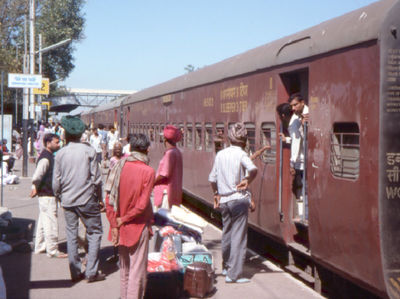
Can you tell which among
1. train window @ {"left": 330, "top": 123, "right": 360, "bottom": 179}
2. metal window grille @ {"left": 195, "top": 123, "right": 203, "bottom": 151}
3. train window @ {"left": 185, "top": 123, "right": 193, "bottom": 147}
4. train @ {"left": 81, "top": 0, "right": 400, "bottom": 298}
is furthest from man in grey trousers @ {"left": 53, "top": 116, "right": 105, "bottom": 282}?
train window @ {"left": 185, "top": 123, "right": 193, "bottom": 147}

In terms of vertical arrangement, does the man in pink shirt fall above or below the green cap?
below

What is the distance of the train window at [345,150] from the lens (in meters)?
6.05

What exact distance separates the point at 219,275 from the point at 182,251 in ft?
3.27

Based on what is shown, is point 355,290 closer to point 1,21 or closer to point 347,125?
point 347,125

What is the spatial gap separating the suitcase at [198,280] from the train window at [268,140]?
6.91 ft

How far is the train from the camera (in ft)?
18.2

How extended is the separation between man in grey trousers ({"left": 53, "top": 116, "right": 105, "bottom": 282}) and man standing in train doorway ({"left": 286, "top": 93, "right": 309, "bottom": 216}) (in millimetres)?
2423

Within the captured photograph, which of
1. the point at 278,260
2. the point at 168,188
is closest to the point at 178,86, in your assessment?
the point at 278,260

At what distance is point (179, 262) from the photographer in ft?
23.7

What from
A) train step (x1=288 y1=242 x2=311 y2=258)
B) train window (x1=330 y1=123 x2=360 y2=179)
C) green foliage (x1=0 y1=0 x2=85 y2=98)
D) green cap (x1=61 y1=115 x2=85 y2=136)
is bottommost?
train step (x1=288 y1=242 x2=311 y2=258)

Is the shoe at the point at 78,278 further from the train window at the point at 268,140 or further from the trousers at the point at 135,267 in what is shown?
the train window at the point at 268,140

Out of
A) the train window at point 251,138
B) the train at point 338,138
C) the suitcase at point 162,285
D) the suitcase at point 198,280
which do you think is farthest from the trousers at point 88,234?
the train window at point 251,138

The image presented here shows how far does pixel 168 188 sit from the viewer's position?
26.4 feet

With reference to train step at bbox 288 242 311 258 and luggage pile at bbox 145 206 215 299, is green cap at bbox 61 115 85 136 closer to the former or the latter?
luggage pile at bbox 145 206 215 299
